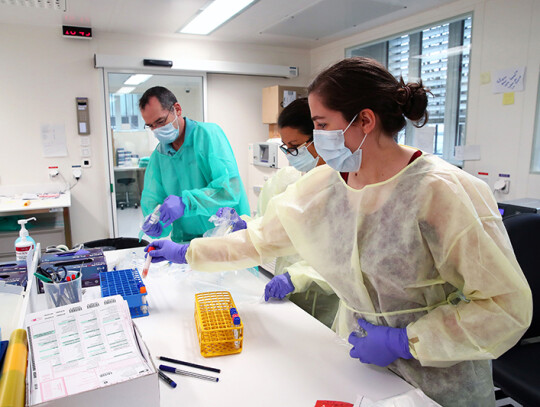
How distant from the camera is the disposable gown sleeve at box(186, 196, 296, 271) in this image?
1278 mm

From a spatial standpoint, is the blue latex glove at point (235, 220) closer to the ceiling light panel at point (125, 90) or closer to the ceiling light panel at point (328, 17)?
the ceiling light panel at point (328, 17)

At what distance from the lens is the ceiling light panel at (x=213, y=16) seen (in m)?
3.12

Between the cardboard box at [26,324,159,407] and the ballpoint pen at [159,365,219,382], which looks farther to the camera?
the ballpoint pen at [159,365,219,382]

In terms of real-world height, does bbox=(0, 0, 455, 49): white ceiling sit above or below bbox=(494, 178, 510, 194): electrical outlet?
above

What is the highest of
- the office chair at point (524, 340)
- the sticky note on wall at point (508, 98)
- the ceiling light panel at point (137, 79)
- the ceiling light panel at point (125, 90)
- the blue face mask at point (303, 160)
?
the ceiling light panel at point (137, 79)

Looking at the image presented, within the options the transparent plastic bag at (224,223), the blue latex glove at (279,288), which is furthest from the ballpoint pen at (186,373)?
the transparent plastic bag at (224,223)

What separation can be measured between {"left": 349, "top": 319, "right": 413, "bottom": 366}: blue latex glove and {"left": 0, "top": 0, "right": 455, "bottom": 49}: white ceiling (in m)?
2.81

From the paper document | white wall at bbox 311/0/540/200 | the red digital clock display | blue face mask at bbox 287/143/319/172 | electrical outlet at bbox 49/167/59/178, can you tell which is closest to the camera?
the paper document

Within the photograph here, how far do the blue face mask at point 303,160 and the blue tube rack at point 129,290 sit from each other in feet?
2.51

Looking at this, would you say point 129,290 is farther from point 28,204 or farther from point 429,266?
point 28,204

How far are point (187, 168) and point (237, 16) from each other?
1.93 metres

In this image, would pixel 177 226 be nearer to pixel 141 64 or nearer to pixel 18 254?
pixel 18 254

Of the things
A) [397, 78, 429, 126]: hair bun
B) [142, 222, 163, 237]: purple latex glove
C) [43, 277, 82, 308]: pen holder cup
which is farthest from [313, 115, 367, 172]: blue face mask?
[142, 222, 163, 237]: purple latex glove

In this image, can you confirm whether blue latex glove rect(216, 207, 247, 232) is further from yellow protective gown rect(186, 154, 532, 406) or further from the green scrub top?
yellow protective gown rect(186, 154, 532, 406)
